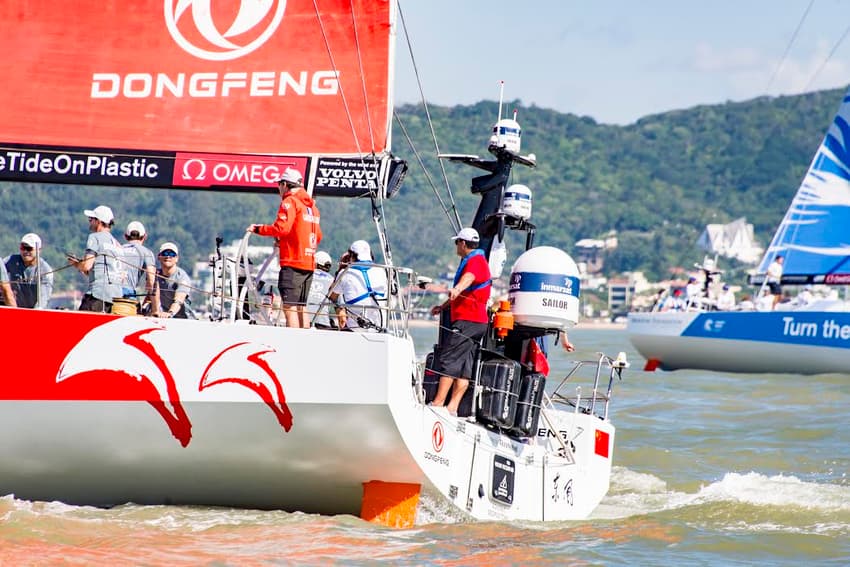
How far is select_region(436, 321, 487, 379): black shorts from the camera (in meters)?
8.82

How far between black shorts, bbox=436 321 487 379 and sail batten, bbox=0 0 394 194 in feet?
4.40

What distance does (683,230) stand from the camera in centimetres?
13150

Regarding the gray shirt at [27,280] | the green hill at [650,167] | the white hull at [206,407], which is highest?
the green hill at [650,167]

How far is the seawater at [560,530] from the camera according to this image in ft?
24.2

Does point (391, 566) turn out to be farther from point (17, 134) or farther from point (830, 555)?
point (17, 134)

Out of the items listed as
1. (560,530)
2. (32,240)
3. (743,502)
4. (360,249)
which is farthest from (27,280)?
(743,502)

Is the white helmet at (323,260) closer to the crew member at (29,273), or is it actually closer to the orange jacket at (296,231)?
the orange jacket at (296,231)

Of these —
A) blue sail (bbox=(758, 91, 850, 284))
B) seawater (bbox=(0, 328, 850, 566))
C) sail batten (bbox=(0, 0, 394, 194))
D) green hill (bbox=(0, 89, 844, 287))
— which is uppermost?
green hill (bbox=(0, 89, 844, 287))

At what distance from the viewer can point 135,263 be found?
8680 millimetres

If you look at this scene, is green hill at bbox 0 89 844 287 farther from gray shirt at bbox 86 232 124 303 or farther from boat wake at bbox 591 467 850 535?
gray shirt at bbox 86 232 124 303

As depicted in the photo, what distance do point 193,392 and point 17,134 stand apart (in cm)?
284

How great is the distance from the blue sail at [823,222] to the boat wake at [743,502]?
14488 millimetres

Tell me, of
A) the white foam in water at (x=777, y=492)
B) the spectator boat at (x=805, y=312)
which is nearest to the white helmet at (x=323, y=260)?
the white foam in water at (x=777, y=492)

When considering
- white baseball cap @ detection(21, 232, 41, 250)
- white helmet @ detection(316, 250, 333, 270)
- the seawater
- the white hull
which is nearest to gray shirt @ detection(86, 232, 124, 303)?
white baseball cap @ detection(21, 232, 41, 250)
